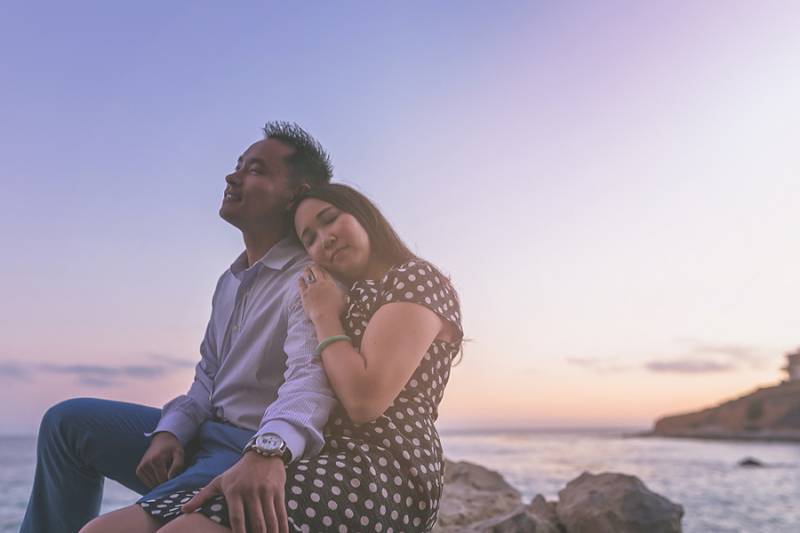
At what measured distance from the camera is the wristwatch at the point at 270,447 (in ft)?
5.19

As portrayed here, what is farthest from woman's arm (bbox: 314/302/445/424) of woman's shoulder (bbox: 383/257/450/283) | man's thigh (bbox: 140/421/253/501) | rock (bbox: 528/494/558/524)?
rock (bbox: 528/494/558/524)

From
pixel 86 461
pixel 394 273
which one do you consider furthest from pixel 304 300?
pixel 86 461

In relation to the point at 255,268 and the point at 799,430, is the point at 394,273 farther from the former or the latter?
the point at 799,430

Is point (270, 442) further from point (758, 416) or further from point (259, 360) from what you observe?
point (758, 416)

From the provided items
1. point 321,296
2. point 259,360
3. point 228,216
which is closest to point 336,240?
point 321,296

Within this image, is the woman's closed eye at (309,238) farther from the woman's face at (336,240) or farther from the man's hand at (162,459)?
the man's hand at (162,459)

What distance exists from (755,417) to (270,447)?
6730cm

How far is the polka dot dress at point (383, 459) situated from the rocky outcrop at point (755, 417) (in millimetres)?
60679

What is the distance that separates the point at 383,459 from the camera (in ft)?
5.66

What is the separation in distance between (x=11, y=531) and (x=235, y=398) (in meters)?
13.4

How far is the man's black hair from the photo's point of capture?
8.74 ft

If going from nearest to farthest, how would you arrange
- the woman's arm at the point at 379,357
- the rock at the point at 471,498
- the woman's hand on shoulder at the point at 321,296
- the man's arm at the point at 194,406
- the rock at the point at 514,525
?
the woman's arm at the point at 379,357, the woman's hand on shoulder at the point at 321,296, the man's arm at the point at 194,406, the rock at the point at 514,525, the rock at the point at 471,498

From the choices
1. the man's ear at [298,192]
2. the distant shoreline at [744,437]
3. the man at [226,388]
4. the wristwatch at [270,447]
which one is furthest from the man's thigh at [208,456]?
the distant shoreline at [744,437]

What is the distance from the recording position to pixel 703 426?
216 ft
